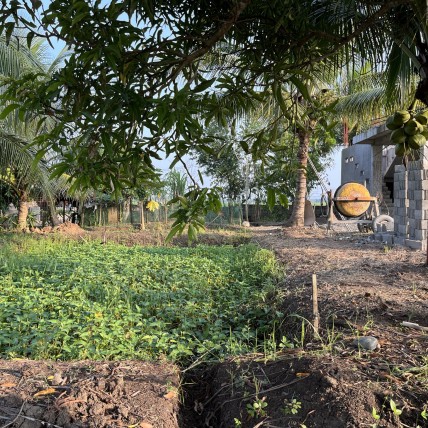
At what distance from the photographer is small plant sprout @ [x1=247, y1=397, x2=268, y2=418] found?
2.72 meters

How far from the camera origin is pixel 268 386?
2984mm

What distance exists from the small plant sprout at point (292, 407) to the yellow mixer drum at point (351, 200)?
426 inches

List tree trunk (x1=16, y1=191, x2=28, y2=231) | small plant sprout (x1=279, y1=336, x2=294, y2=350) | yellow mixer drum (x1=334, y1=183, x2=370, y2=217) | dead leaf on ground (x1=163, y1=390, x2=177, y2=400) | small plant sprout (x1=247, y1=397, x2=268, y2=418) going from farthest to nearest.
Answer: tree trunk (x1=16, y1=191, x2=28, y2=231) < yellow mixer drum (x1=334, y1=183, x2=370, y2=217) < small plant sprout (x1=279, y1=336, x2=294, y2=350) < dead leaf on ground (x1=163, y1=390, x2=177, y2=400) < small plant sprout (x1=247, y1=397, x2=268, y2=418)

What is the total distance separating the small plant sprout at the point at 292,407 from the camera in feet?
8.56

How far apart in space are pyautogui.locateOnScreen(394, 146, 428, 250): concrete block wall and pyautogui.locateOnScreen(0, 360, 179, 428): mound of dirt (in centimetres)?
615

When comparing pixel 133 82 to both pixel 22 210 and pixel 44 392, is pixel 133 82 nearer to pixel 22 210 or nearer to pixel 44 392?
pixel 44 392

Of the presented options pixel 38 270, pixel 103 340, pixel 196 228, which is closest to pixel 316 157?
pixel 38 270

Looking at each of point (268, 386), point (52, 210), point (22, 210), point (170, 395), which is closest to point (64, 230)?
point (52, 210)

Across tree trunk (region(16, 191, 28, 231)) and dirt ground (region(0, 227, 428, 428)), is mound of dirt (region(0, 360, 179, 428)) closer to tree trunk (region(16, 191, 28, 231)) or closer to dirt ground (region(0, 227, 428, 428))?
dirt ground (region(0, 227, 428, 428))

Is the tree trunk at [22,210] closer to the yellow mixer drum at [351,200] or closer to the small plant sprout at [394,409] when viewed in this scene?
the yellow mixer drum at [351,200]

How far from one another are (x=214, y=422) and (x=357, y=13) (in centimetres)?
280

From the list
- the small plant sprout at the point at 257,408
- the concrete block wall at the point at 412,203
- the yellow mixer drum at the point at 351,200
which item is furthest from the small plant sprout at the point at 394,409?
the yellow mixer drum at the point at 351,200

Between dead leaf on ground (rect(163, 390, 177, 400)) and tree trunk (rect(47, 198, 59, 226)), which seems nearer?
dead leaf on ground (rect(163, 390, 177, 400))

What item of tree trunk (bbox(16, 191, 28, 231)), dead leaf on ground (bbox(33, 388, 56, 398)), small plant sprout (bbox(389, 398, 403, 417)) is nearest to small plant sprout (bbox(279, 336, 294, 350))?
small plant sprout (bbox(389, 398, 403, 417))
